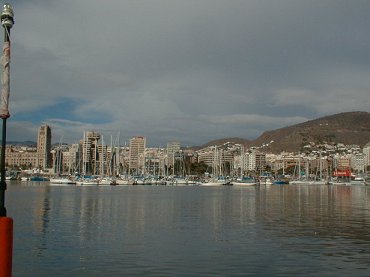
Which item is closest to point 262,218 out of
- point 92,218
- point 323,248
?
point 92,218

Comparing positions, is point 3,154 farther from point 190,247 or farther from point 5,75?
point 190,247

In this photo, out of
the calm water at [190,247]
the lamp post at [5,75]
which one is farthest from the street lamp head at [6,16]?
the calm water at [190,247]

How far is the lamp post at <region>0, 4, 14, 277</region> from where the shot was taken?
356 inches

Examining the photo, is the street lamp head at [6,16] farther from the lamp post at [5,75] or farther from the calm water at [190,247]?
the calm water at [190,247]

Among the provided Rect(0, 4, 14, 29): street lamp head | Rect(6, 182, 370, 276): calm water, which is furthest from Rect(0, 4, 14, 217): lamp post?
Rect(6, 182, 370, 276): calm water

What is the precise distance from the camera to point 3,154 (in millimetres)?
10000

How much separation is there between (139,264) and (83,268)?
2451 millimetres

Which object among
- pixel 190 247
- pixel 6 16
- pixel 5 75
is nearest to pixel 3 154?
pixel 5 75

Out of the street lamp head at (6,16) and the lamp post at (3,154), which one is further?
the street lamp head at (6,16)

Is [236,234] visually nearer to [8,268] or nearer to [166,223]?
[166,223]

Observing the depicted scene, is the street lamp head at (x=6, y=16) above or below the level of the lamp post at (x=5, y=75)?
above

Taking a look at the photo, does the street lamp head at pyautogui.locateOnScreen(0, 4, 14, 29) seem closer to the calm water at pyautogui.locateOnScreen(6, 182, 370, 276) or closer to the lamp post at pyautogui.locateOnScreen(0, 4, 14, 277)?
the lamp post at pyautogui.locateOnScreen(0, 4, 14, 277)

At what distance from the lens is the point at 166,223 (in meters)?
39.4

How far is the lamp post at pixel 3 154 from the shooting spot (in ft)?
29.7
